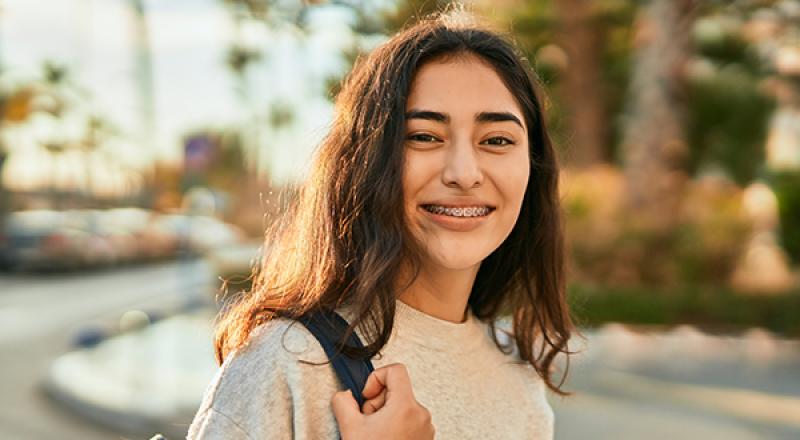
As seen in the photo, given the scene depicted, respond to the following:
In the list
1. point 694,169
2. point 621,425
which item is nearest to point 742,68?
A: point 694,169

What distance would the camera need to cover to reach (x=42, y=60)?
65.3 meters

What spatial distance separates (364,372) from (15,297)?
63.9 ft

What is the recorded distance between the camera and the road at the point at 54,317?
8594 millimetres

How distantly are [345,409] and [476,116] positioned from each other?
1.71 ft

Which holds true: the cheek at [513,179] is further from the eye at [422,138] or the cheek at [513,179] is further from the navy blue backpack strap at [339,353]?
the navy blue backpack strap at [339,353]

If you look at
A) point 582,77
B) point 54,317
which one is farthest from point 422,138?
point 582,77

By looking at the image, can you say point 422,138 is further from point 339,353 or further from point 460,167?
point 339,353

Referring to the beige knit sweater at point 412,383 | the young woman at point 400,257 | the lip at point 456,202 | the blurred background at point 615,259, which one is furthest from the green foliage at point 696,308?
the lip at point 456,202

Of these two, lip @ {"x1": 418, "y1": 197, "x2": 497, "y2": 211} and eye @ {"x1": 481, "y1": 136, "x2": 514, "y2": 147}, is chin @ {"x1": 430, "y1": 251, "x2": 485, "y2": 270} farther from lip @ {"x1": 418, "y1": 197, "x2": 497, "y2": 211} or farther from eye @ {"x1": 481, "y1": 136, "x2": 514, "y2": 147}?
eye @ {"x1": 481, "y1": 136, "x2": 514, "y2": 147}

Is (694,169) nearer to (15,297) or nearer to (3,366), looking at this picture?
(15,297)

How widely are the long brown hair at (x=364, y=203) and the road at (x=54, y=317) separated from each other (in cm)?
642

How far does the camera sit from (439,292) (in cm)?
181

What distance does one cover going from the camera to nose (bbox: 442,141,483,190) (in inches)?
65.4

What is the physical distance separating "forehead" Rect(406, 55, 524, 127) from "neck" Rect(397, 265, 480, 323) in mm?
285
